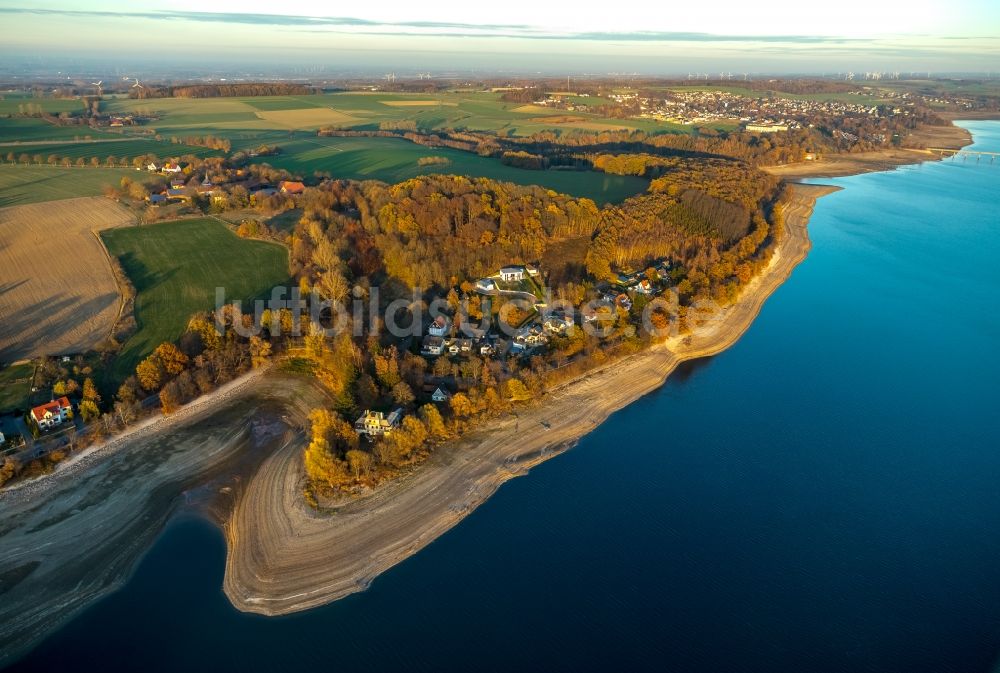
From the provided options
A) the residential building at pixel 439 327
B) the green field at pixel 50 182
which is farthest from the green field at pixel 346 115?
the residential building at pixel 439 327

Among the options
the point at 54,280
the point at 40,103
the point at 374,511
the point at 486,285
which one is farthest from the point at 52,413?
the point at 40,103

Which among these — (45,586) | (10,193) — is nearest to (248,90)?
(10,193)

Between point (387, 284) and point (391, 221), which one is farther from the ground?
point (391, 221)

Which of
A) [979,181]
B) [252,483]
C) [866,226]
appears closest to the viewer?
[252,483]

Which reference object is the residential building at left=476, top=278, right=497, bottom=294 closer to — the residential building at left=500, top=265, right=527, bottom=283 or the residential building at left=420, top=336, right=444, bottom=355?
the residential building at left=500, top=265, right=527, bottom=283

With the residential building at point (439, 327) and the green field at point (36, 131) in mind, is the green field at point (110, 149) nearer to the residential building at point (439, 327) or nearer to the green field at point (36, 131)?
the green field at point (36, 131)

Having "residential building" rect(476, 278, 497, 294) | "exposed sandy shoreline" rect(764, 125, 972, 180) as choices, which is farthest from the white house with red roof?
"exposed sandy shoreline" rect(764, 125, 972, 180)

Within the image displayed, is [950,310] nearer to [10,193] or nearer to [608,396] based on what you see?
[608,396]
